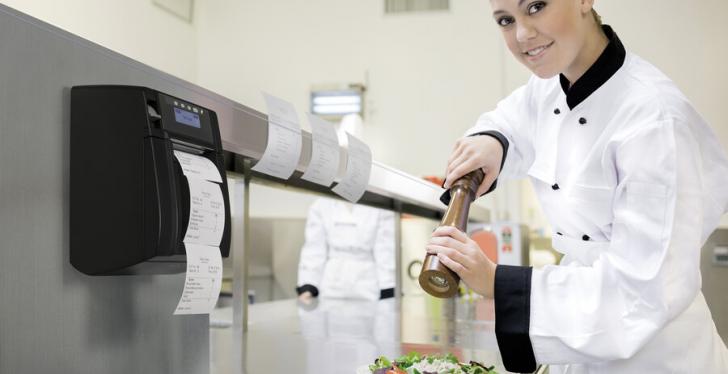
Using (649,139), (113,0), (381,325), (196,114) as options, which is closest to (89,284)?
(196,114)

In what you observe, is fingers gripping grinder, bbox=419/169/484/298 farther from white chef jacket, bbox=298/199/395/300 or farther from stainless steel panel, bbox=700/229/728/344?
stainless steel panel, bbox=700/229/728/344

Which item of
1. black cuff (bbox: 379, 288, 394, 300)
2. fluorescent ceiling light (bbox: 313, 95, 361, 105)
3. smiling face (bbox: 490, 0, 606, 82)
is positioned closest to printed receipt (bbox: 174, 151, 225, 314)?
smiling face (bbox: 490, 0, 606, 82)

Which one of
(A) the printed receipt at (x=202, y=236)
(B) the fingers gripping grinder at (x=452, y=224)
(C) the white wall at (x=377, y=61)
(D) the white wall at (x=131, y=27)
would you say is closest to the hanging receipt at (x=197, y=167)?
(A) the printed receipt at (x=202, y=236)

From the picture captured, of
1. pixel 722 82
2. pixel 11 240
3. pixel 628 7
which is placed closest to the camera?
pixel 11 240

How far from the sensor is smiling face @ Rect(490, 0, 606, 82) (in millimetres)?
990

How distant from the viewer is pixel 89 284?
77cm

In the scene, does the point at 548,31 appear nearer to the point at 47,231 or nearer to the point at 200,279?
the point at 200,279

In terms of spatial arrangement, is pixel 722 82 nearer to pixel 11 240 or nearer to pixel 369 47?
pixel 369 47

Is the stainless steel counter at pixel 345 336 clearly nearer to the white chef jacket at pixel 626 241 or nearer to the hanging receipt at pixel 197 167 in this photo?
the white chef jacket at pixel 626 241

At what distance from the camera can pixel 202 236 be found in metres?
0.77

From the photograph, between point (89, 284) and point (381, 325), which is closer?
point (89, 284)

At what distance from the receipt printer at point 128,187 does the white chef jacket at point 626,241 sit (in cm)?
46

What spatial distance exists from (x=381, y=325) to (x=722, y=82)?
4.18 m

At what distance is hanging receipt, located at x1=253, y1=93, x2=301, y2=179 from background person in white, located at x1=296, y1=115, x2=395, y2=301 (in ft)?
8.72
